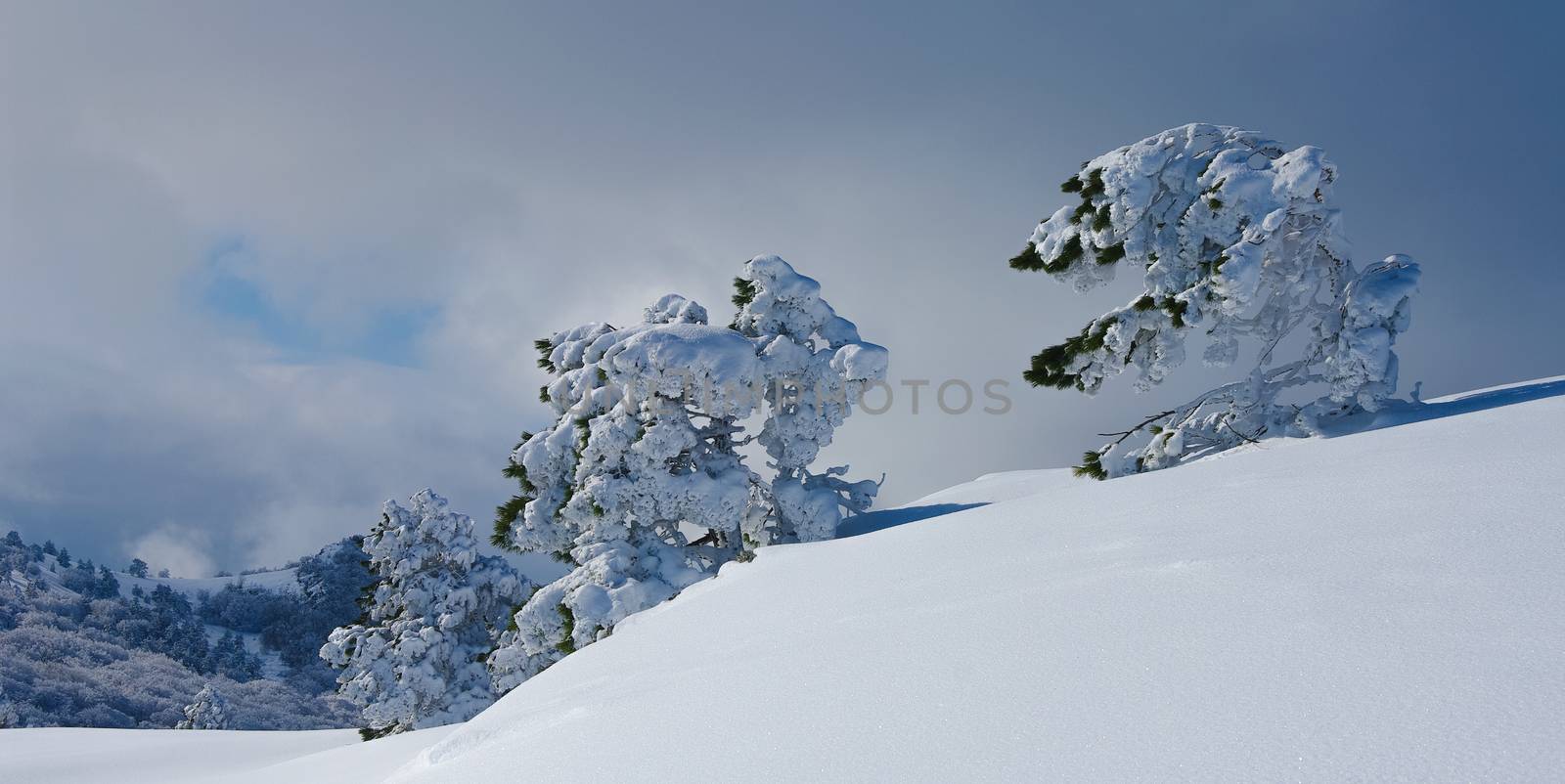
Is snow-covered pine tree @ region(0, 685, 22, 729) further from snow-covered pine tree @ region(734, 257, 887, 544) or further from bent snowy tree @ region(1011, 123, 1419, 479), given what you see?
bent snowy tree @ region(1011, 123, 1419, 479)

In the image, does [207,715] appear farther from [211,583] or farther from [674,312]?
[211,583]

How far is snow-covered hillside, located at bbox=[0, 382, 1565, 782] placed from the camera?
2684mm

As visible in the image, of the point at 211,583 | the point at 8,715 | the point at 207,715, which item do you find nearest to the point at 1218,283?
the point at 207,715

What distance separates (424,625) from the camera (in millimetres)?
23766

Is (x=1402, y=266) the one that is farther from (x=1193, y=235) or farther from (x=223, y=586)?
(x=223, y=586)

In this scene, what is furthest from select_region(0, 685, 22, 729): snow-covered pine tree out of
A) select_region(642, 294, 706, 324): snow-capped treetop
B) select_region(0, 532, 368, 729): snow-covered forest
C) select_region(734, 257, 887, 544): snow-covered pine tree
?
select_region(734, 257, 887, 544): snow-covered pine tree

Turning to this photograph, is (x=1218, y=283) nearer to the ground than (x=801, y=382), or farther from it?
nearer to the ground

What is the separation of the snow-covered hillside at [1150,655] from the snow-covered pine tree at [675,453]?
8.32 metres

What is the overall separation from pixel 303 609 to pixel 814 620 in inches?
5764

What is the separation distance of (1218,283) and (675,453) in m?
9.36

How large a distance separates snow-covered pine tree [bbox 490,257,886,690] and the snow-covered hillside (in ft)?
27.3

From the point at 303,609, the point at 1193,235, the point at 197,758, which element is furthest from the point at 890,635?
the point at 303,609

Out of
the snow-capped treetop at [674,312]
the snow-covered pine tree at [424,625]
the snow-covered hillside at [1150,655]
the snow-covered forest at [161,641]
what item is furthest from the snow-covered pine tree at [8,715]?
the snow-covered hillside at [1150,655]

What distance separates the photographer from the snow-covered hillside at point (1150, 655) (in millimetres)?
2684
